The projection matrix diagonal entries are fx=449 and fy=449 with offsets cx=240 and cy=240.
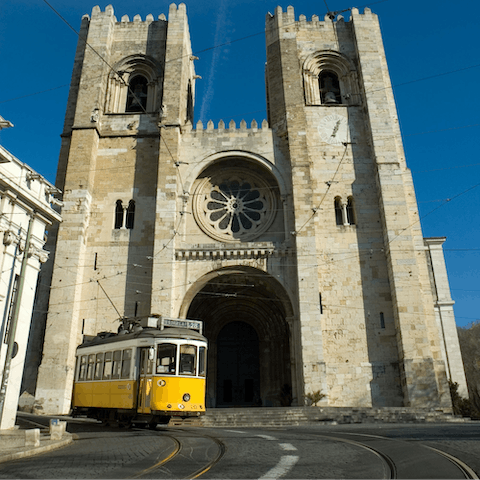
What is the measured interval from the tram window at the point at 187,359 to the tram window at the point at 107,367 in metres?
2.16

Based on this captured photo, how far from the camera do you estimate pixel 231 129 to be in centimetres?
2083

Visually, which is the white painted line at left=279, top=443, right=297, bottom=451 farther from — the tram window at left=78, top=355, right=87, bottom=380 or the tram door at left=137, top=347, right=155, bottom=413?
the tram window at left=78, top=355, right=87, bottom=380

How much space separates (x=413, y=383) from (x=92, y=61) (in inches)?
787

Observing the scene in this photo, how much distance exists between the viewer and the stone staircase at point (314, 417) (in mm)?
13828

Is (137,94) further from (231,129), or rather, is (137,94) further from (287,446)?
(287,446)

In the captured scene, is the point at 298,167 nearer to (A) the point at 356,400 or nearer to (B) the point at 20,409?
(A) the point at 356,400

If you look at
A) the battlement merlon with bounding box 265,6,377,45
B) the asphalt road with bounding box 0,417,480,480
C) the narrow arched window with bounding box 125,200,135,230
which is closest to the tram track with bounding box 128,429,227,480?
the asphalt road with bounding box 0,417,480,480

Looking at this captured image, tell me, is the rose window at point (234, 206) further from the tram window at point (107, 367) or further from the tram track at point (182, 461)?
the tram track at point (182, 461)

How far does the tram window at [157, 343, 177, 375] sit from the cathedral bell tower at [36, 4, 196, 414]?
7.00 metres

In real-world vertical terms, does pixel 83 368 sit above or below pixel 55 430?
above

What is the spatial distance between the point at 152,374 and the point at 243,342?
13.2 meters

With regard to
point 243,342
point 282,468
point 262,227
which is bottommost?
point 282,468

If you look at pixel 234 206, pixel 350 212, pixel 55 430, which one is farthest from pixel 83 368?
pixel 350 212

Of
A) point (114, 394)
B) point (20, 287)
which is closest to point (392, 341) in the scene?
point (114, 394)
